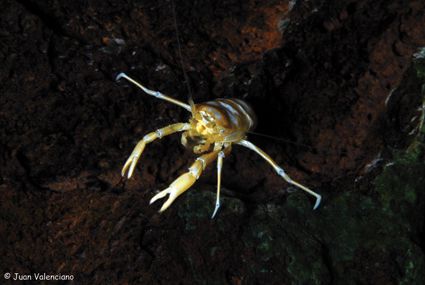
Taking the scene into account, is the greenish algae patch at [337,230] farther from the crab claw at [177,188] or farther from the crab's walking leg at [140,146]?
the crab's walking leg at [140,146]

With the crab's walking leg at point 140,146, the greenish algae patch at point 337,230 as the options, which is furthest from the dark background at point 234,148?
the crab's walking leg at point 140,146

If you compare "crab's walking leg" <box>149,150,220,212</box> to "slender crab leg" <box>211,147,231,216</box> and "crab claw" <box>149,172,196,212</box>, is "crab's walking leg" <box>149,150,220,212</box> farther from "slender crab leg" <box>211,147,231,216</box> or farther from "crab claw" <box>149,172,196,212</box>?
"slender crab leg" <box>211,147,231,216</box>

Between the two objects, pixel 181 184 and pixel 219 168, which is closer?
pixel 181 184

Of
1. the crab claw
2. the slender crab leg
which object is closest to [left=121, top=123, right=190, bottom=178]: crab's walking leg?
the crab claw

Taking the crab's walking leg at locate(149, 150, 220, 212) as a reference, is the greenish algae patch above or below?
below

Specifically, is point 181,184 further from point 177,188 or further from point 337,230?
point 337,230

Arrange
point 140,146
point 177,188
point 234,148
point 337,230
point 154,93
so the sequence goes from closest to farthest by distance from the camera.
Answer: point 177,188, point 140,146, point 154,93, point 337,230, point 234,148

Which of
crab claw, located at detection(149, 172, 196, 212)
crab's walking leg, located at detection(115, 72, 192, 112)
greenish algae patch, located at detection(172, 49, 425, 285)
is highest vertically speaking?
crab's walking leg, located at detection(115, 72, 192, 112)

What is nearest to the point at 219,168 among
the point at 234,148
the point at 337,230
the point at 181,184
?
the point at 181,184

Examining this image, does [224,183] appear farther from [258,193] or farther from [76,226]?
[76,226]
